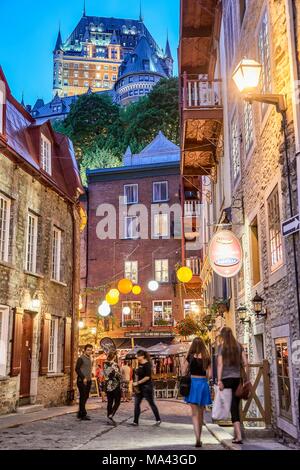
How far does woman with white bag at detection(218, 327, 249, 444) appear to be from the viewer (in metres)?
7.62

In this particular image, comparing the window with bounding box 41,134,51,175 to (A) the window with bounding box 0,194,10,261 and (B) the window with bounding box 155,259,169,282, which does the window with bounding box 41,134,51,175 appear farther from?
(B) the window with bounding box 155,259,169,282

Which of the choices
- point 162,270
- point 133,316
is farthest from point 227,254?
point 162,270

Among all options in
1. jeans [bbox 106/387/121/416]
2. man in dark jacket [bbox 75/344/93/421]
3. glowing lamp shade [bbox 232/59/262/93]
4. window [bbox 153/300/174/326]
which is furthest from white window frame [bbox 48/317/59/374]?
window [bbox 153/300/174/326]

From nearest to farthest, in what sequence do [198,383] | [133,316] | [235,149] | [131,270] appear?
[198,383] → [235,149] → [133,316] → [131,270]

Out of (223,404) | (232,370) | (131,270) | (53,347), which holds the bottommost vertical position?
(223,404)

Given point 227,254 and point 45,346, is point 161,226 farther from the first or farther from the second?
point 227,254

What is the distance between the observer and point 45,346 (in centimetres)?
1633

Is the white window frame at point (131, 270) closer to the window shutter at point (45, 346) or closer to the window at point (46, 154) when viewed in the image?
the window at point (46, 154)

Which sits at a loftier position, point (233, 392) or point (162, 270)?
point (162, 270)

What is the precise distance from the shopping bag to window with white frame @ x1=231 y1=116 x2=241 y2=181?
7.62 m

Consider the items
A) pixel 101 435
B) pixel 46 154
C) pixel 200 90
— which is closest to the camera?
pixel 101 435

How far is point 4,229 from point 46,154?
4.88 metres

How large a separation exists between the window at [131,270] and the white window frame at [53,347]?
1881 cm
